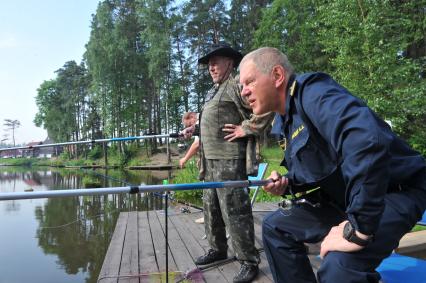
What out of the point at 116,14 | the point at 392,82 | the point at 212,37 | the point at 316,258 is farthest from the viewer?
the point at 116,14

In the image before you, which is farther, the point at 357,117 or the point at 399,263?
the point at 399,263

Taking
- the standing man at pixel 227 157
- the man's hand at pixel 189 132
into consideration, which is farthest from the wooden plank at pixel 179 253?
the man's hand at pixel 189 132

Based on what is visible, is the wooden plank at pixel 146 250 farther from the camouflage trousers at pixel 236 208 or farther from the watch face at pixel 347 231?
the watch face at pixel 347 231

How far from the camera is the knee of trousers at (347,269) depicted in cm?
145

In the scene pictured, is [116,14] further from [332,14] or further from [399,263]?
[399,263]

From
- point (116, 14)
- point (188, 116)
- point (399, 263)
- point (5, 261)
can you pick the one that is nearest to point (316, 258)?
point (399, 263)

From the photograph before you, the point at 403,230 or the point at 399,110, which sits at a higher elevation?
the point at 399,110

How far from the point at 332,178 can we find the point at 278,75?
0.54 meters

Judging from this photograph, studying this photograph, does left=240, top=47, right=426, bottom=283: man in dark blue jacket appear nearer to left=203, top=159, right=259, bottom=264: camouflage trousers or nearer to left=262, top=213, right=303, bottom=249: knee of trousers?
left=262, top=213, right=303, bottom=249: knee of trousers

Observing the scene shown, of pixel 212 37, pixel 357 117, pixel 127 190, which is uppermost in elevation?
pixel 212 37

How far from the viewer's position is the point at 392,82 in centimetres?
1159

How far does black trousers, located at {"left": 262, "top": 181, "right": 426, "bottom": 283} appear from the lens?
1473 mm

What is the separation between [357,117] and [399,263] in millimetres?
1507

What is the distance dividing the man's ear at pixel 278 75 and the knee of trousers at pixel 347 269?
805 mm
